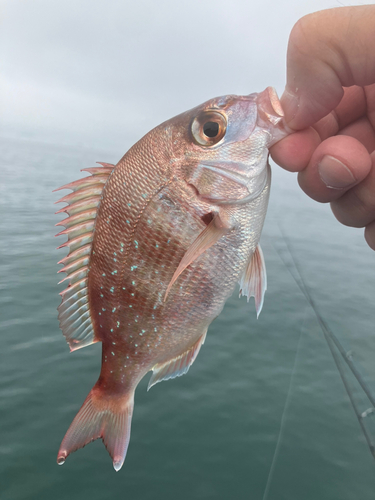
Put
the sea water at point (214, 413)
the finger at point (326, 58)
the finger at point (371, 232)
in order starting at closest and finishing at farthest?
the finger at point (326, 58) → the finger at point (371, 232) → the sea water at point (214, 413)

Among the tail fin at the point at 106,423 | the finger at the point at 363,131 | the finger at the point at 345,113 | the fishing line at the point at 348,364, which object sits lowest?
the fishing line at the point at 348,364

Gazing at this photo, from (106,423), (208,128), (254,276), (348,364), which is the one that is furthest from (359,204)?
(348,364)

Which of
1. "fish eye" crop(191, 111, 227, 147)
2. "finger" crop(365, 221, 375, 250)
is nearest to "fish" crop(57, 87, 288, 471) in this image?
"fish eye" crop(191, 111, 227, 147)

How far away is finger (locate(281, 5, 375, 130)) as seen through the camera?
3.57ft

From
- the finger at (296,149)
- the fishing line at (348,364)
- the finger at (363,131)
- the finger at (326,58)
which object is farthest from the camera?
the fishing line at (348,364)

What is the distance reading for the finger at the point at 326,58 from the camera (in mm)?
1087

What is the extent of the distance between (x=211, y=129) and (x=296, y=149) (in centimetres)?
43

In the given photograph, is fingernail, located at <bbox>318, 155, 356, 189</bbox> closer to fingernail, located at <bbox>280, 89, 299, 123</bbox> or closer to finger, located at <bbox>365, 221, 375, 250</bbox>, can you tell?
fingernail, located at <bbox>280, 89, 299, 123</bbox>

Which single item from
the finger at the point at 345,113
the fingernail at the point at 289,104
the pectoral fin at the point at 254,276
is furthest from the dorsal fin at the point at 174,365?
the finger at the point at 345,113

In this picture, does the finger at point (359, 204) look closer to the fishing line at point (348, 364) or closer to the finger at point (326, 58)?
the finger at point (326, 58)

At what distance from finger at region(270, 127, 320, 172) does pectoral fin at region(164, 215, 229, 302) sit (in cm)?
44

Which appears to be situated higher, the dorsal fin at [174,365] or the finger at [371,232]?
the finger at [371,232]

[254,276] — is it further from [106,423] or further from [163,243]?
[106,423]

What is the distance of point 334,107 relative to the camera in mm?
1356
